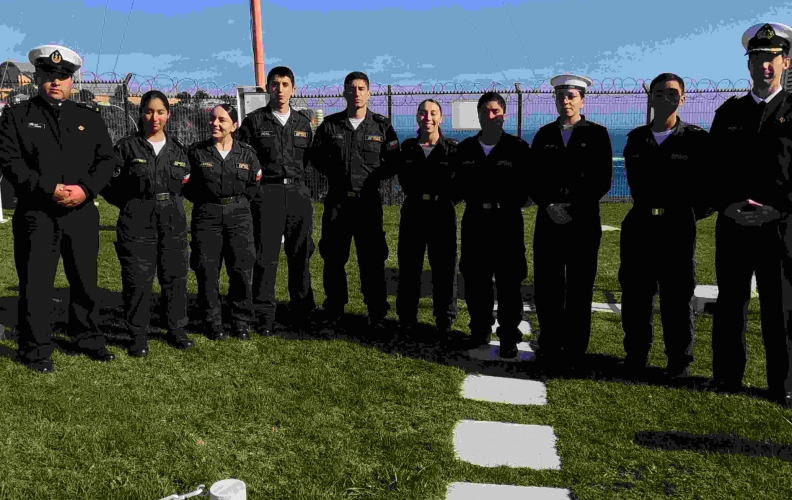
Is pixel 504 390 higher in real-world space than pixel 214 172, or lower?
lower

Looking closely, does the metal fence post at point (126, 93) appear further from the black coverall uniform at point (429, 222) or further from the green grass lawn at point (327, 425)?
the black coverall uniform at point (429, 222)

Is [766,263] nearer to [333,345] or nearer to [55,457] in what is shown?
[333,345]

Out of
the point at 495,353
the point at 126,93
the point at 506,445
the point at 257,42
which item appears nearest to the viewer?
the point at 506,445

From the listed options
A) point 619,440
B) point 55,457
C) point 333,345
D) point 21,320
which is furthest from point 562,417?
point 21,320

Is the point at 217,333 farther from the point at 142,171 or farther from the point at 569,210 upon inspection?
the point at 569,210

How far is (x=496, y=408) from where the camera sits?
442 cm

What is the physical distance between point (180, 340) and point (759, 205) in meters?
4.33

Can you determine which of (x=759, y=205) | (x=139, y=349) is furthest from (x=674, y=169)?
(x=139, y=349)

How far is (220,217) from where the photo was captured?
5426 mm

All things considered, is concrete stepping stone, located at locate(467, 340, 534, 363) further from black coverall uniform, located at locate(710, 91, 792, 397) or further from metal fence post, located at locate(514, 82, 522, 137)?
metal fence post, located at locate(514, 82, 522, 137)

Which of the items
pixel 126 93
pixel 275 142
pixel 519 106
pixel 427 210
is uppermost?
pixel 126 93

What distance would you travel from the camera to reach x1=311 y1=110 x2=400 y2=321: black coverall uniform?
19.0 ft

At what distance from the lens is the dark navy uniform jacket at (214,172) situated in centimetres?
533

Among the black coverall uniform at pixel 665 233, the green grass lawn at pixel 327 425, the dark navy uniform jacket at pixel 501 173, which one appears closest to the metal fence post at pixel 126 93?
the green grass lawn at pixel 327 425
